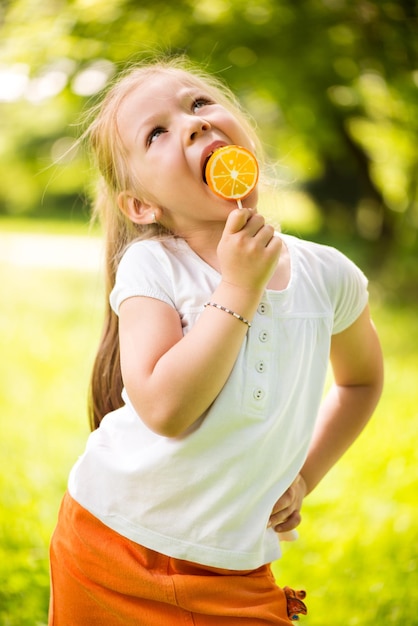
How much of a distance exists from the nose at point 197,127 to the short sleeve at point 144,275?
242mm

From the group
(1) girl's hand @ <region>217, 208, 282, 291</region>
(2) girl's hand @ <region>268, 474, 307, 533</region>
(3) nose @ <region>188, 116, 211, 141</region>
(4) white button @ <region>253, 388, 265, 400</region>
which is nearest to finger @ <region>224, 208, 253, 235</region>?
(1) girl's hand @ <region>217, 208, 282, 291</region>

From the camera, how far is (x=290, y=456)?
1.62m

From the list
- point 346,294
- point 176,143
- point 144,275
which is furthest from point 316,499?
point 176,143

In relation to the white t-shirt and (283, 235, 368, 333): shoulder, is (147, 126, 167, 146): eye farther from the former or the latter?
(283, 235, 368, 333): shoulder

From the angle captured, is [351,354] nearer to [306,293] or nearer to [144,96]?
[306,293]

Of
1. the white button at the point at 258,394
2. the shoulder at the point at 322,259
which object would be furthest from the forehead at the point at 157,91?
the white button at the point at 258,394

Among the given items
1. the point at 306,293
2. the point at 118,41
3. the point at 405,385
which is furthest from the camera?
the point at 405,385

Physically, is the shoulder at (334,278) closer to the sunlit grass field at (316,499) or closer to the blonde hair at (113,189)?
the blonde hair at (113,189)

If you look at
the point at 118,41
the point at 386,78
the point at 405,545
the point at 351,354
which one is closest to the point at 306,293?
the point at 351,354

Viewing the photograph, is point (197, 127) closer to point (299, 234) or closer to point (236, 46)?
point (299, 234)

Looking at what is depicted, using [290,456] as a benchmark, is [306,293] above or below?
above

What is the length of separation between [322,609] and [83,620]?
129cm

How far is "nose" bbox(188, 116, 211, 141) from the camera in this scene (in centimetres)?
153

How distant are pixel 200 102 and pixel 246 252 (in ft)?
1.46
